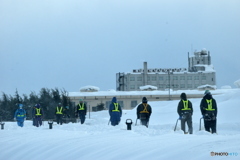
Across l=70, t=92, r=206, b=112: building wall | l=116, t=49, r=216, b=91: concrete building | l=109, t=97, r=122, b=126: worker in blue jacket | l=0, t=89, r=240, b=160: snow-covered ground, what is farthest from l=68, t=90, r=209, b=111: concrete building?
l=0, t=89, r=240, b=160: snow-covered ground

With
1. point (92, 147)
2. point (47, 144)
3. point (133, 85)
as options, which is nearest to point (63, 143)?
point (47, 144)

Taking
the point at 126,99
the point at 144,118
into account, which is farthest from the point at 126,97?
the point at 144,118

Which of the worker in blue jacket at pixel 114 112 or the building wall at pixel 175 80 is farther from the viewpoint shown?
the building wall at pixel 175 80

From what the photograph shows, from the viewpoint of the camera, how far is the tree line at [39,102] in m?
56.2

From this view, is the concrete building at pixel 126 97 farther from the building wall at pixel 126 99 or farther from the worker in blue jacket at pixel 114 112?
the worker in blue jacket at pixel 114 112

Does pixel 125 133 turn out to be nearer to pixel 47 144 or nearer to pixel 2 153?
pixel 47 144

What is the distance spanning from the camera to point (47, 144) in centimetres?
1402

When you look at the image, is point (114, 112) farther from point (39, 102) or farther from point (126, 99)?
point (126, 99)

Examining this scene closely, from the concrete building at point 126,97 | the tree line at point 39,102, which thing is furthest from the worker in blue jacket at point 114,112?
the concrete building at point 126,97

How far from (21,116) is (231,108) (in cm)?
1176

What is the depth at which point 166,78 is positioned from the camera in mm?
135125

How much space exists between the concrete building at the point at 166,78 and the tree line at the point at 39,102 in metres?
67.2

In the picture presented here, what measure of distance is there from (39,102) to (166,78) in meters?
79.0

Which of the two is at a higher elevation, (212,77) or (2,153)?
(212,77)
